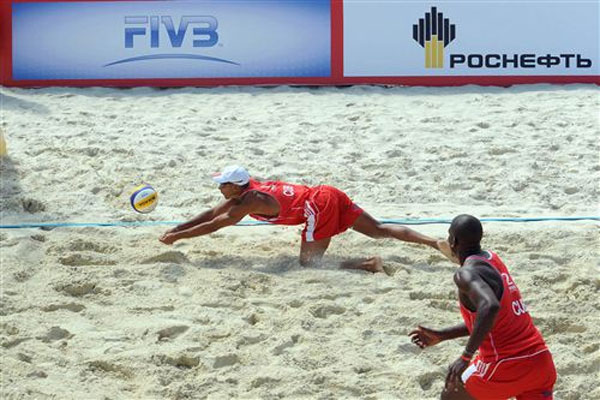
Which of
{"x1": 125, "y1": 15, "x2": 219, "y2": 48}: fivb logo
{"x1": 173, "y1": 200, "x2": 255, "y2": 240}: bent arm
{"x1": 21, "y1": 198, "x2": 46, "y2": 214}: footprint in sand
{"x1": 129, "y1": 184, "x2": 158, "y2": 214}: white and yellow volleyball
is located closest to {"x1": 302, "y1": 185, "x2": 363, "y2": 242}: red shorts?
{"x1": 173, "y1": 200, "x2": 255, "y2": 240}: bent arm

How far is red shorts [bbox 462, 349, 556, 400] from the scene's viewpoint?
4.92 m

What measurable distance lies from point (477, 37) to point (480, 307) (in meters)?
8.38

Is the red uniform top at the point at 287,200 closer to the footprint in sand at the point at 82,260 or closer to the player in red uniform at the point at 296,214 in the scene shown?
the player in red uniform at the point at 296,214

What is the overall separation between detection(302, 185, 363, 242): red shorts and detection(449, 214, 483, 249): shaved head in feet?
9.92

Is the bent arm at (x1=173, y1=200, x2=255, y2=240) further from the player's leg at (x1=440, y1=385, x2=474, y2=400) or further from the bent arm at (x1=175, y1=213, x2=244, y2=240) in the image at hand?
the player's leg at (x1=440, y1=385, x2=474, y2=400)

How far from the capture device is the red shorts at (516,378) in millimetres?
4922

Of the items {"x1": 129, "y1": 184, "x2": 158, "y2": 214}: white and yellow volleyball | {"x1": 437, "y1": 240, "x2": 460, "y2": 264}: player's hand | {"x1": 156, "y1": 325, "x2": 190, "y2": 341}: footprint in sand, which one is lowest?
{"x1": 156, "y1": 325, "x2": 190, "y2": 341}: footprint in sand

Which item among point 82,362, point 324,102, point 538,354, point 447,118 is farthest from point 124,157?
point 538,354

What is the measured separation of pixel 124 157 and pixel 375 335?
440cm

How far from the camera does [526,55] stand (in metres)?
12.6

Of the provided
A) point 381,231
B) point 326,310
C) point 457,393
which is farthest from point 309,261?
point 457,393

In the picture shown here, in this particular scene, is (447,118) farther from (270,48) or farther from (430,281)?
(430,281)

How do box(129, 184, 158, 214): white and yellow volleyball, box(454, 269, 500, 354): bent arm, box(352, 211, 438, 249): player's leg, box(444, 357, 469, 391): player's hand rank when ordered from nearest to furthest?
box(454, 269, 500, 354): bent arm → box(444, 357, 469, 391): player's hand → box(352, 211, 438, 249): player's leg → box(129, 184, 158, 214): white and yellow volleyball

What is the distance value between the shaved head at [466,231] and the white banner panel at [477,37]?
782cm
